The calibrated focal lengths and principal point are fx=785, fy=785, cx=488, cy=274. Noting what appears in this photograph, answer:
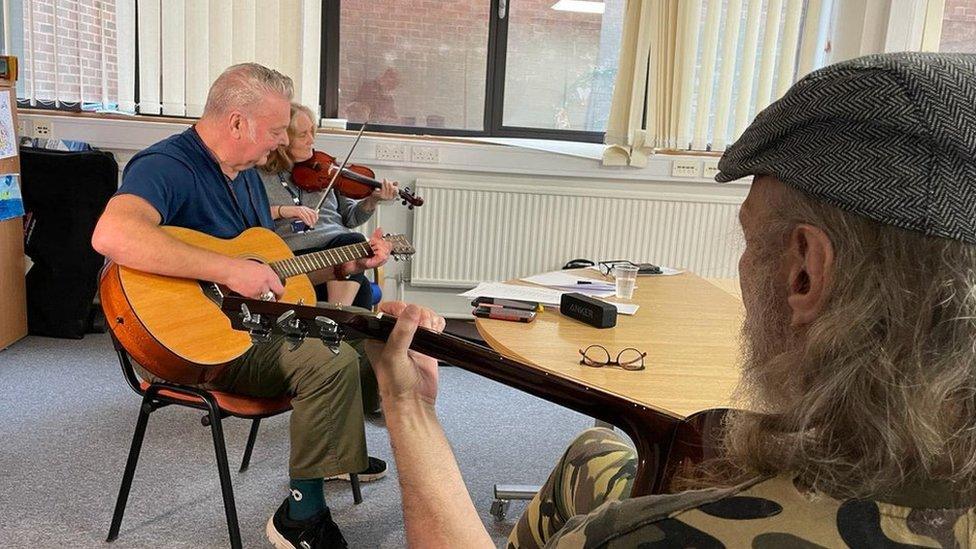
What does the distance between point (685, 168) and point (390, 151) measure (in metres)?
1.43

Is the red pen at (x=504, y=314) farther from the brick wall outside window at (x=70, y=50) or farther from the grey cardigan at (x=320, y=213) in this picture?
the brick wall outside window at (x=70, y=50)

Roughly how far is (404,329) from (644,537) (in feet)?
1.54

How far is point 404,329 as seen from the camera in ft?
3.10

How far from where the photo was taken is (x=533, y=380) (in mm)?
1034

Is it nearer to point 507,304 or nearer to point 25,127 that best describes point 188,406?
point 507,304

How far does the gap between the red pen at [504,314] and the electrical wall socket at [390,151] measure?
207cm

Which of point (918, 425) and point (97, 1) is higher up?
point (97, 1)

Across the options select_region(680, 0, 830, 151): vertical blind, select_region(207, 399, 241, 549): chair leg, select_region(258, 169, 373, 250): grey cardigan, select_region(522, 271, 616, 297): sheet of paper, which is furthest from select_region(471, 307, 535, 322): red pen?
select_region(680, 0, 830, 151): vertical blind

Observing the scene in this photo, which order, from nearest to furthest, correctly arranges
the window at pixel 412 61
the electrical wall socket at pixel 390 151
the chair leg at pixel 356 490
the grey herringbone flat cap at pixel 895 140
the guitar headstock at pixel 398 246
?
the grey herringbone flat cap at pixel 895 140 → the chair leg at pixel 356 490 → the guitar headstock at pixel 398 246 → the electrical wall socket at pixel 390 151 → the window at pixel 412 61

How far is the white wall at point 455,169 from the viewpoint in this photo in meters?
3.64

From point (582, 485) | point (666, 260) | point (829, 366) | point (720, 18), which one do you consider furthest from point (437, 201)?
point (829, 366)

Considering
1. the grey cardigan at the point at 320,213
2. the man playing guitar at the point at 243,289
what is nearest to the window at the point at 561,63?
the grey cardigan at the point at 320,213

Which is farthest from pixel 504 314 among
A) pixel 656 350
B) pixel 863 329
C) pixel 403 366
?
pixel 863 329

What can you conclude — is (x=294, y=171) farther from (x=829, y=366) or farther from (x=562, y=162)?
(x=829, y=366)
